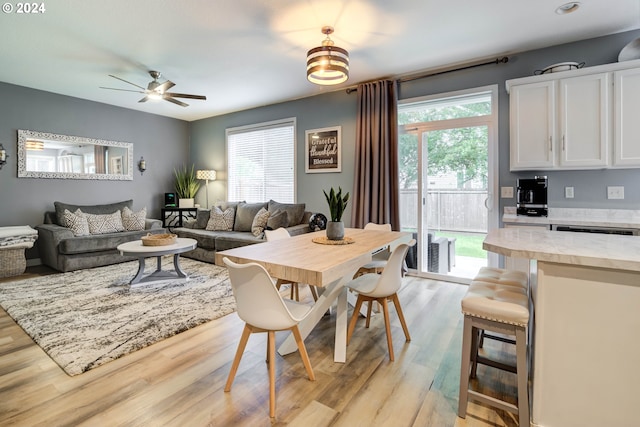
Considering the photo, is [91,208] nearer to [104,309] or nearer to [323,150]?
[104,309]

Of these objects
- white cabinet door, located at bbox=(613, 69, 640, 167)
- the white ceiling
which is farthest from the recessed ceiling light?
white cabinet door, located at bbox=(613, 69, 640, 167)

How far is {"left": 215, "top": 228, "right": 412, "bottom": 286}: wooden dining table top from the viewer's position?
5.06 feet

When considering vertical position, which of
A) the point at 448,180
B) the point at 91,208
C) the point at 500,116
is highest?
the point at 500,116

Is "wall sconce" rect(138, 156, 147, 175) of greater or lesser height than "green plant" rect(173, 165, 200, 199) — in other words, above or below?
above

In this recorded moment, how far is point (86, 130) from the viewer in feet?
17.2

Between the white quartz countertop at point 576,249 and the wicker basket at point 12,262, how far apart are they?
17.9ft

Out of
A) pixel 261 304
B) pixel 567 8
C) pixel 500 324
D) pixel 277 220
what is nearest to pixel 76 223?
pixel 277 220

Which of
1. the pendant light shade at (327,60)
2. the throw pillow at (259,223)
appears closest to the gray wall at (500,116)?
the throw pillow at (259,223)

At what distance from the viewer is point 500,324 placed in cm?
144

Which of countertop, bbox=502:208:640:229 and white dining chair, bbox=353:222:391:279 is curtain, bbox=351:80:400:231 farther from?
countertop, bbox=502:208:640:229

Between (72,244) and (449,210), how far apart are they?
5011 mm

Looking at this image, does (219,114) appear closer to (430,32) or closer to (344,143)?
(344,143)

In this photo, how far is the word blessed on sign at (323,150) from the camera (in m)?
4.74

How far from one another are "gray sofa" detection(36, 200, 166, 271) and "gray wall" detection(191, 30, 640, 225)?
287 cm
